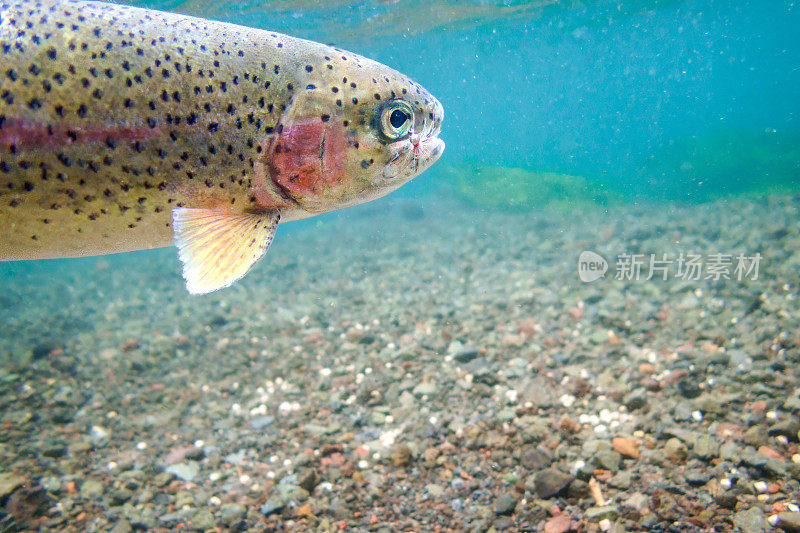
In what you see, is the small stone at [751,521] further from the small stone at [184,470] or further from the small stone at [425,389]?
the small stone at [184,470]

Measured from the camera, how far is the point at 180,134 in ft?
6.26

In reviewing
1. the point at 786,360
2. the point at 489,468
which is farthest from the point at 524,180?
the point at 489,468

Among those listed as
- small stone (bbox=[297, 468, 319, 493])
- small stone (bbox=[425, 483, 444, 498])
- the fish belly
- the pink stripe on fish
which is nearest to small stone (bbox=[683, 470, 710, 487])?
small stone (bbox=[425, 483, 444, 498])

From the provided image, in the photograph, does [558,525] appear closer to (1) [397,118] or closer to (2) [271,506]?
(2) [271,506]

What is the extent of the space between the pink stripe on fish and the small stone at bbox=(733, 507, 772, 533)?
394 cm

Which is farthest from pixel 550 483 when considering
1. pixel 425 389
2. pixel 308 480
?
pixel 308 480

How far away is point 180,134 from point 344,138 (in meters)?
0.77

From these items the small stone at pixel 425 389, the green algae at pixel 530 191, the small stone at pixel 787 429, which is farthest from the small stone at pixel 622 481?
the green algae at pixel 530 191

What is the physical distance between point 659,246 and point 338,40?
26954 millimetres

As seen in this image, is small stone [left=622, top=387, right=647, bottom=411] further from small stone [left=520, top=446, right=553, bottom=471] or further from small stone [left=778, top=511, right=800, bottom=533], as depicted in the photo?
small stone [left=778, top=511, right=800, bottom=533]

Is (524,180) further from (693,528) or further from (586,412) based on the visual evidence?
(693,528)

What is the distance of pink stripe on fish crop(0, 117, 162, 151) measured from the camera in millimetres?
1694

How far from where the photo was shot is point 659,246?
31.8 feet

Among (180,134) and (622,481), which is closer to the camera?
(180,134)
